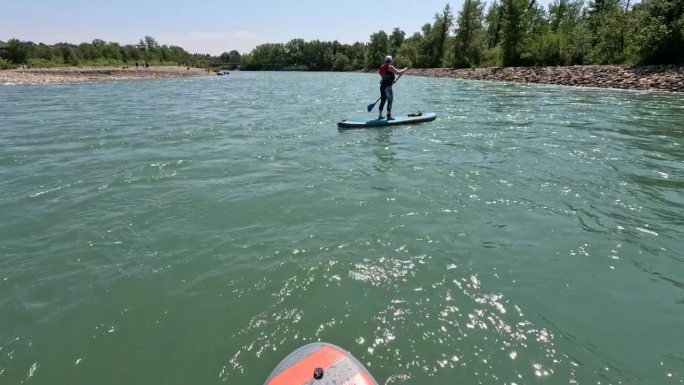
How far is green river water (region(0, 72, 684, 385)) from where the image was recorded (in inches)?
154

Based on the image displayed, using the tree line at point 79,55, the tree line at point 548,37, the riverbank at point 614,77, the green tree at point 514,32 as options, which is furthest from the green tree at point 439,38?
the tree line at point 79,55

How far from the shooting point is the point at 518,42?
57.2 metres

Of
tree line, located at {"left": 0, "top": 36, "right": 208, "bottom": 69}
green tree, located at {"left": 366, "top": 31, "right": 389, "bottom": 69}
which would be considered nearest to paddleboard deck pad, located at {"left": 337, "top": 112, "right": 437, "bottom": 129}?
tree line, located at {"left": 0, "top": 36, "right": 208, "bottom": 69}

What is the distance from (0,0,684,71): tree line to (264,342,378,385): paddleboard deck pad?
41691 millimetres

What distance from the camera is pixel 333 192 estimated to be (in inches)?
325

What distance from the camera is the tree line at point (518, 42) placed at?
34.7m

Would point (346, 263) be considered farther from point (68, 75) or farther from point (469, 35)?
point (469, 35)

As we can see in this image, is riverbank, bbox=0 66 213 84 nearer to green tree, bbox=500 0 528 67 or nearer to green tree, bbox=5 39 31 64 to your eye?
green tree, bbox=5 39 31 64

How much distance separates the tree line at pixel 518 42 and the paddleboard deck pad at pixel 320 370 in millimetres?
41691

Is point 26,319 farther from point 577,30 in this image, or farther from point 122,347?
point 577,30

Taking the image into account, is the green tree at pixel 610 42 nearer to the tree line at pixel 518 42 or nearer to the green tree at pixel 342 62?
the tree line at pixel 518 42

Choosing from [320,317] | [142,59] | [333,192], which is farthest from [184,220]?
[142,59]

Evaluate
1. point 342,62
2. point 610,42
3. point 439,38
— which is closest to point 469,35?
point 439,38

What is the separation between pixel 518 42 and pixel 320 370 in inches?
2552
